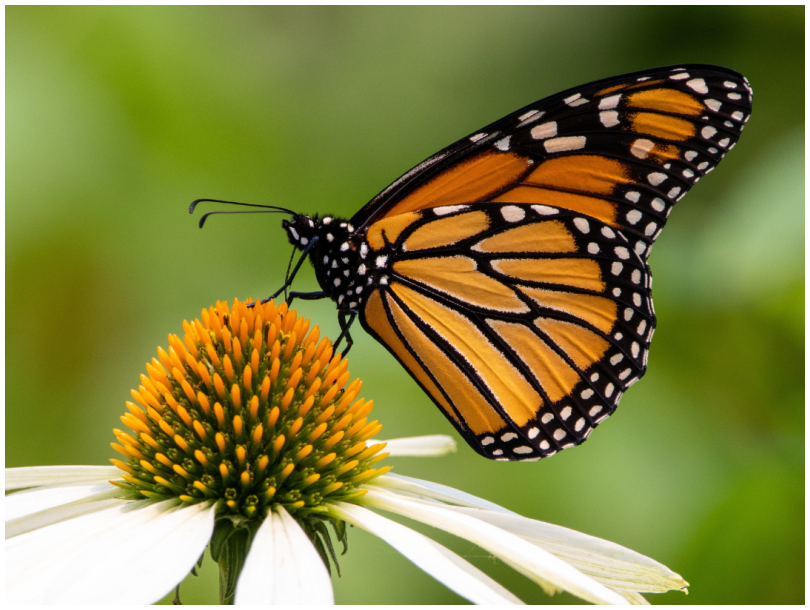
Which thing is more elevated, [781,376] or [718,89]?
[718,89]

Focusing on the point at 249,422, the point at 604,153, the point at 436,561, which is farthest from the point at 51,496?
the point at 604,153

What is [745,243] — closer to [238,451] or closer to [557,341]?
[557,341]

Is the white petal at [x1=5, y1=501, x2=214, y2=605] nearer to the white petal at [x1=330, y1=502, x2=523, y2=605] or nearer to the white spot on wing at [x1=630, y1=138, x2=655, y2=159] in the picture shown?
the white petal at [x1=330, y1=502, x2=523, y2=605]

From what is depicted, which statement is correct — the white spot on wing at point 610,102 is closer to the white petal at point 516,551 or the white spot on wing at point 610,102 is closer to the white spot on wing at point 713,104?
the white spot on wing at point 713,104

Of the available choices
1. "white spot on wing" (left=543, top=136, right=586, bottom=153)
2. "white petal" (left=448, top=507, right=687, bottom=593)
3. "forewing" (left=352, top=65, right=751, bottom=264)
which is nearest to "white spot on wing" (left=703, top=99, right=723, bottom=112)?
"forewing" (left=352, top=65, right=751, bottom=264)

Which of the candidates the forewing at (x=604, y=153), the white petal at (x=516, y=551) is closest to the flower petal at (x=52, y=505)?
the white petal at (x=516, y=551)

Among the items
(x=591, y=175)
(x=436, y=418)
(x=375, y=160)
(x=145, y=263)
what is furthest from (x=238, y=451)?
(x=375, y=160)

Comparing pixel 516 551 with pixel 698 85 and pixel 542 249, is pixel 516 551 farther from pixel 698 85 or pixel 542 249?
pixel 698 85
